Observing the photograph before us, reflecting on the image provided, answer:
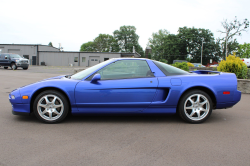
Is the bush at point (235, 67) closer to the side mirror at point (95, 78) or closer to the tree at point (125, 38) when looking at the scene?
the side mirror at point (95, 78)

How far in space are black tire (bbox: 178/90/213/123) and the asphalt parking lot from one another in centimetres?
14

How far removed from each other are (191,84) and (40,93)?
2.77 meters

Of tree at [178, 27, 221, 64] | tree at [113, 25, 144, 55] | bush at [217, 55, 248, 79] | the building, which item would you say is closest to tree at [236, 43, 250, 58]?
tree at [178, 27, 221, 64]

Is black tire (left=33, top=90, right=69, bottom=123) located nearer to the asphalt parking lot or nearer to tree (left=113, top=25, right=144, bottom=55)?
the asphalt parking lot

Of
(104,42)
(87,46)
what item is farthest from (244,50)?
(87,46)

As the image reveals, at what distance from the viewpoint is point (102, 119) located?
14.0ft

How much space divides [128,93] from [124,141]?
1.00 m

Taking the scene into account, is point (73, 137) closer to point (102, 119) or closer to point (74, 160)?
point (74, 160)

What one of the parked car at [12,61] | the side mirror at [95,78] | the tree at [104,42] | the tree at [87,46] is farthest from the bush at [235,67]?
the tree at [87,46]

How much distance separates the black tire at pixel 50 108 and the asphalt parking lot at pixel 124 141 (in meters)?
0.13

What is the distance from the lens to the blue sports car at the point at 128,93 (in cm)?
383

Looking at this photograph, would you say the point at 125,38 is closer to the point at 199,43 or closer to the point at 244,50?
the point at 199,43

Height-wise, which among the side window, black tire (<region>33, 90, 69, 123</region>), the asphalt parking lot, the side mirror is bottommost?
the asphalt parking lot

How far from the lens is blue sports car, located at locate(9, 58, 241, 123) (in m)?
3.83
